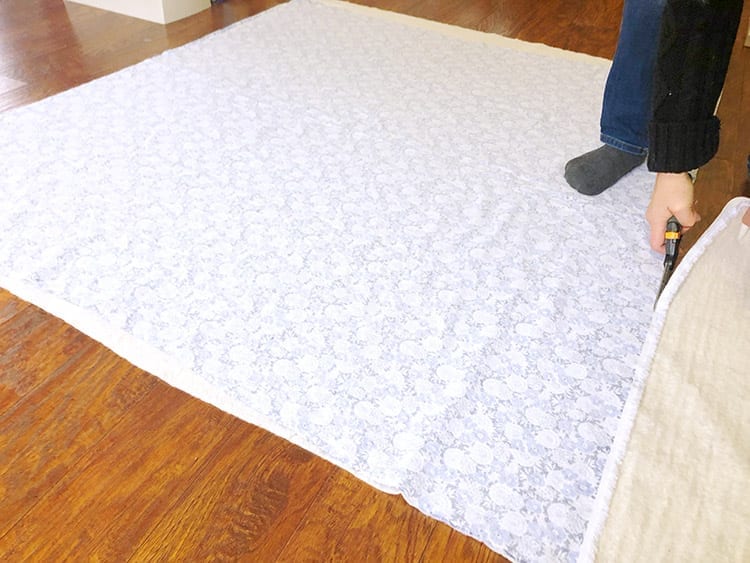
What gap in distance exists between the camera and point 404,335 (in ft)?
3.32

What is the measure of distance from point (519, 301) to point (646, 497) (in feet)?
1.27

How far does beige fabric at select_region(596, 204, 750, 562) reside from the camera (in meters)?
0.74

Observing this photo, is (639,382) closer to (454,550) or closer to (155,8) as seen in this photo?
(454,550)

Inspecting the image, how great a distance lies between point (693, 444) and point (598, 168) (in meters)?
0.69

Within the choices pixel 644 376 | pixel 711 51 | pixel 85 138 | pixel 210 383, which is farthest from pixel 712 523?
pixel 85 138

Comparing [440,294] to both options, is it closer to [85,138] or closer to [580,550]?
[580,550]

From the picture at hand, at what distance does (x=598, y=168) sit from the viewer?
1.36 meters

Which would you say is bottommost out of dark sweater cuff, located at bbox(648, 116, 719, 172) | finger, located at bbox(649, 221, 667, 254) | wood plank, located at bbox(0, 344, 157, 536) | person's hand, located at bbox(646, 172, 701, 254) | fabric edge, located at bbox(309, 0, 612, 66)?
wood plank, located at bbox(0, 344, 157, 536)

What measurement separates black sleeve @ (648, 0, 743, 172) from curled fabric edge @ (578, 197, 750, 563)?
303 mm

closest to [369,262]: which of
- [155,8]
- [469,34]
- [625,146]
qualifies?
[625,146]

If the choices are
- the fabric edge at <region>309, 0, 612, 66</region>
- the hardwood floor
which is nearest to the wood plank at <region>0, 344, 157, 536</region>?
the hardwood floor

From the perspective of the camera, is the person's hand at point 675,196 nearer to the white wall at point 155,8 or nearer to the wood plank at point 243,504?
the wood plank at point 243,504

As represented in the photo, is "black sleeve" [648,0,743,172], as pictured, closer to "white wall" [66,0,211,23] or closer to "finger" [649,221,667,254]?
"finger" [649,221,667,254]

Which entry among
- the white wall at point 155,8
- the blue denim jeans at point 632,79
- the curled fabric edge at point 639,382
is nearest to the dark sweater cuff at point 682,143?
the curled fabric edge at point 639,382
